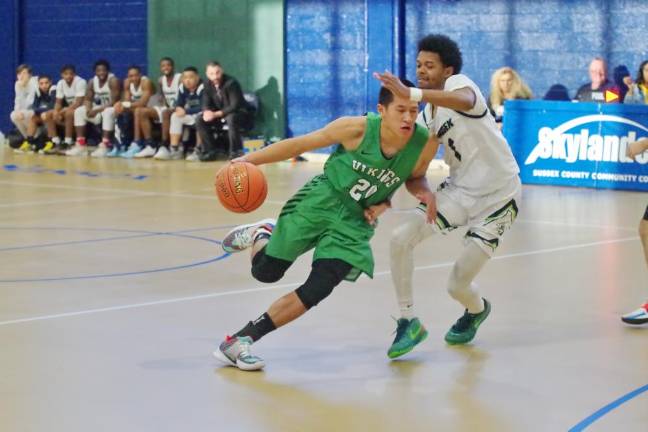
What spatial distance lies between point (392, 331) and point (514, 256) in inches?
120

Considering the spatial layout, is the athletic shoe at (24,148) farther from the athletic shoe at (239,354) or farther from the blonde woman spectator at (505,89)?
the athletic shoe at (239,354)

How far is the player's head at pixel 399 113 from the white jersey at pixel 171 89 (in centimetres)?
1393

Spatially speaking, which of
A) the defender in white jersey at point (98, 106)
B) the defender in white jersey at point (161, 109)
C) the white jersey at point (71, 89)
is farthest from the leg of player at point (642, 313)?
the white jersey at point (71, 89)

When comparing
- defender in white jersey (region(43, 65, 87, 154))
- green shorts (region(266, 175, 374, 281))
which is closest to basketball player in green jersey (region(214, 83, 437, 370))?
green shorts (region(266, 175, 374, 281))

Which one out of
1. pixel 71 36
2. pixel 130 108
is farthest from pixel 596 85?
pixel 71 36

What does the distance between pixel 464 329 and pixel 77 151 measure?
14.7m

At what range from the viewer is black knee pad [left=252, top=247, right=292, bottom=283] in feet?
20.6

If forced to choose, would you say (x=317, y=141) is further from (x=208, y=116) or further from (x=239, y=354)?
(x=208, y=116)

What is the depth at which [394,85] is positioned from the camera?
5.81 metres

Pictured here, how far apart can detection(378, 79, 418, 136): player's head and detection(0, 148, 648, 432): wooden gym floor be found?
1.19 meters

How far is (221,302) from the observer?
787cm

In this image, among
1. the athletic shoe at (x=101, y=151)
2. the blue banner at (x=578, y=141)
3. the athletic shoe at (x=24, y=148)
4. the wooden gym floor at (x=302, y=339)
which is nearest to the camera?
the wooden gym floor at (x=302, y=339)

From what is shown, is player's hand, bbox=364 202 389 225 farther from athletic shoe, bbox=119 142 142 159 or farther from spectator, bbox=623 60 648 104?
athletic shoe, bbox=119 142 142 159

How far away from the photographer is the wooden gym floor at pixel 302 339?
5.34 meters
